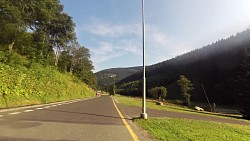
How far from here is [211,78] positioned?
142 m

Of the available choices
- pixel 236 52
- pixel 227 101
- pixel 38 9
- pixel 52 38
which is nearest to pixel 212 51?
pixel 236 52

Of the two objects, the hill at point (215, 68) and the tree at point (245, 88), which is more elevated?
the hill at point (215, 68)

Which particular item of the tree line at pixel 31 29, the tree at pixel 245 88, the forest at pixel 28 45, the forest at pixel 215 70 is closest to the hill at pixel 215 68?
the forest at pixel 215 70

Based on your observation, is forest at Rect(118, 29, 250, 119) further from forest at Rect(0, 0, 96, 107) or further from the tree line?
forest at Rect(0, 0, 96, 107)

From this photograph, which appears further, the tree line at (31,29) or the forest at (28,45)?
the tree line at (31,29)

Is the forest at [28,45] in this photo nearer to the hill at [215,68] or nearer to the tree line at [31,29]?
the tree line at [31,29]

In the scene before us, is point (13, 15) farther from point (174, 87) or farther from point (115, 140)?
point (174, 87)

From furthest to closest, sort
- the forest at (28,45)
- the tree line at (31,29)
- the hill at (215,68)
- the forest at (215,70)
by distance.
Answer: the hill at (215,68), the forest at (215,70), the tree line at (31,29), the forest at (28,45)

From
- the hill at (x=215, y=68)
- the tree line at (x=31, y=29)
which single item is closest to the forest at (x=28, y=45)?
the tree line at (x=31, y=29)

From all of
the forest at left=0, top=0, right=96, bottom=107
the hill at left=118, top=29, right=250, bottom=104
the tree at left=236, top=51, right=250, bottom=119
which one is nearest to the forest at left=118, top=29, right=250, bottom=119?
the hill at left=118, top=29, right=250, bottom=104

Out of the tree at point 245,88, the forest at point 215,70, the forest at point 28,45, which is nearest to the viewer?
the forest at point 28,45

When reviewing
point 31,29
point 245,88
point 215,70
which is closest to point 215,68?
point 215,70

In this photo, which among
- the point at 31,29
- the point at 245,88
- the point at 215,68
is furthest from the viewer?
the point at 215,68

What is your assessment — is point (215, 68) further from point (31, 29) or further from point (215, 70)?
point (31, 29)
